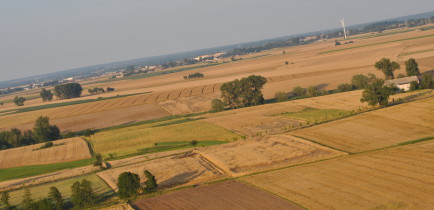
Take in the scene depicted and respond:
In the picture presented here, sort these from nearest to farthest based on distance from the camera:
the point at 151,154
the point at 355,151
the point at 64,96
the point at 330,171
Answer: the point at 330,171
the point at 355,151
the point at 151,154
the point at 64,96

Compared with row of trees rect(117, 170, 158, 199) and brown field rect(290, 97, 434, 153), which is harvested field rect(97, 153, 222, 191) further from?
brown field rect(290, 97, 434, 153)

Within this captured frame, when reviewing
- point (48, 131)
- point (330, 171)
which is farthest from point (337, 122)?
point (48, 131)

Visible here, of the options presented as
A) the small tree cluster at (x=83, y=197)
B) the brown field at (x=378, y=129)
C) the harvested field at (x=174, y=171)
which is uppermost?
the small tree cluster at (x=83, y=197)

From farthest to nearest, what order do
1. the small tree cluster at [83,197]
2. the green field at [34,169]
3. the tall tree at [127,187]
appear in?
the green field at [34,169]
the tall tree at [127,187]
the small tree cluster at [83,197]

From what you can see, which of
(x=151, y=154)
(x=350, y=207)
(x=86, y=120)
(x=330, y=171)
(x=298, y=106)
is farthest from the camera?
(x=86, y=120)

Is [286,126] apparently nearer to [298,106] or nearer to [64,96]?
[298,106]

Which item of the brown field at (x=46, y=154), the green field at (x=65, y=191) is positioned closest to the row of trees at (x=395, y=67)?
the brown field at (x=46, y=154)

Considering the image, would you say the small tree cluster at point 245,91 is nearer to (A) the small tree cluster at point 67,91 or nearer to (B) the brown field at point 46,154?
(B) the brown field at point 46,154
